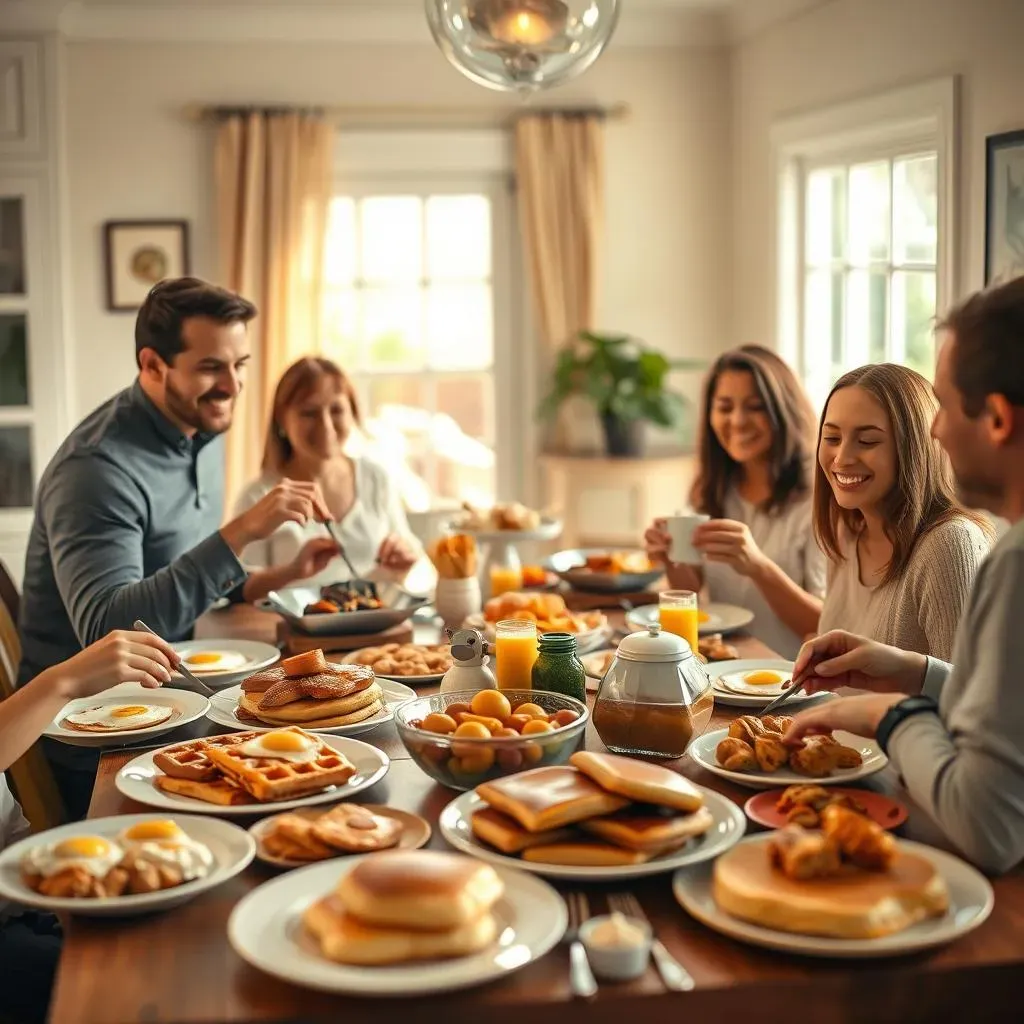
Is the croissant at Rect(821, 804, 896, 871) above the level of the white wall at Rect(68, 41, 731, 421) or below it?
below

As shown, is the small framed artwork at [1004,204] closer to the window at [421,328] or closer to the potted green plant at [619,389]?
the potted green plant at [619,389]

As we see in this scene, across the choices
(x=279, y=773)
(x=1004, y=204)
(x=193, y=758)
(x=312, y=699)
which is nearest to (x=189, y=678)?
(x=312, y=699)

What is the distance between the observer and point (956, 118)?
149 inches

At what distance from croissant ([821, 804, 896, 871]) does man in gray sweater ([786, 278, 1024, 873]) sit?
4.2 inches

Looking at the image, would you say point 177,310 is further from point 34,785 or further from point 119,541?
point 34,785

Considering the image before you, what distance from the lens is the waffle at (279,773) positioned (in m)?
1.68

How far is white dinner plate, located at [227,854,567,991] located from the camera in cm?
121

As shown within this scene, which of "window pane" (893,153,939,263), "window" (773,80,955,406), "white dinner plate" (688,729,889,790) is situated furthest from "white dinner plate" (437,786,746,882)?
"window pane" (893,153,939,263)

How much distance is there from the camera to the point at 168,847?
1.46 meters

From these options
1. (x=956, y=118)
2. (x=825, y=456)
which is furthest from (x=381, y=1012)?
(x=956, y=118)

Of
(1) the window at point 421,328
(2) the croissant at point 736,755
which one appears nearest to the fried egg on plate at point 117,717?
(2) the croissant at point 736,755

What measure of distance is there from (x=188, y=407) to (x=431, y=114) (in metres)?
2.97

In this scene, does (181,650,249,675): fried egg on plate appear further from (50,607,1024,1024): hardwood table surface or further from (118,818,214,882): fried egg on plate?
(50,607,1024,1024): hardwood table surface

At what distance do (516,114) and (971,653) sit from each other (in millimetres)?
4589
